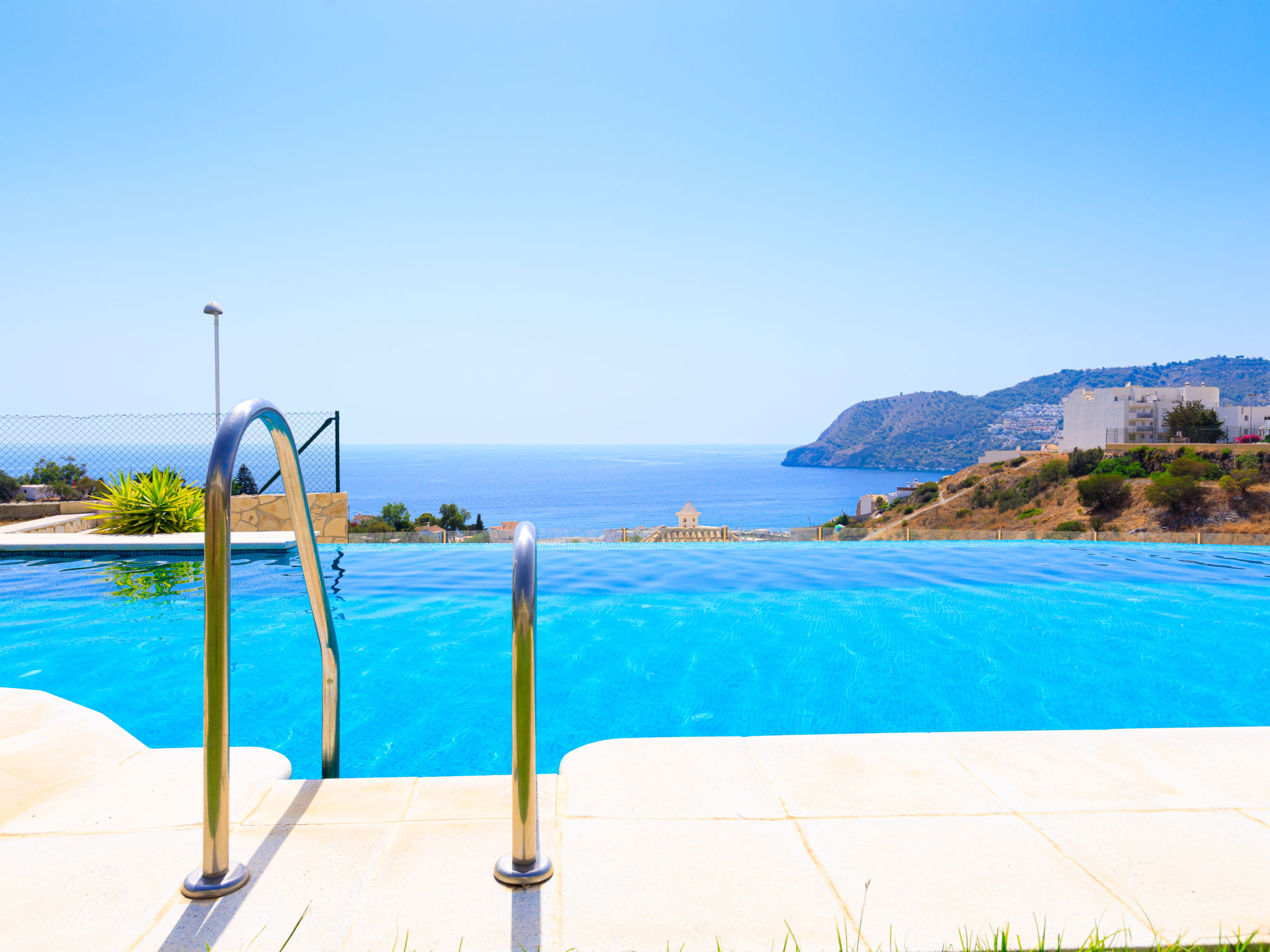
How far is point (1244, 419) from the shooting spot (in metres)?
80.9

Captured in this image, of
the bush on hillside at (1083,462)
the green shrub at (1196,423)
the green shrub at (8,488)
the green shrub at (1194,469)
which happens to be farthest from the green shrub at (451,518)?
the green shrub at (1196,423)

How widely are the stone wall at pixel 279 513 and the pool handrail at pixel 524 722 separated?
11277 millimetres

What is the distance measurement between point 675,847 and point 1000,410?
15925 centimetres

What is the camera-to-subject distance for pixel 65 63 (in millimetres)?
15000

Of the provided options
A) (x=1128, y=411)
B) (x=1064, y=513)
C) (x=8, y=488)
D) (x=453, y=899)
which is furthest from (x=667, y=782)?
(x=1128, y=411)

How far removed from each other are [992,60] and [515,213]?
104ft

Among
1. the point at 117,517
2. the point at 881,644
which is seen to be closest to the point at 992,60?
the point at 881,644

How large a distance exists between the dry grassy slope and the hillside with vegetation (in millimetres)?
54396

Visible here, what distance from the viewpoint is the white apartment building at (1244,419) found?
3091 inches

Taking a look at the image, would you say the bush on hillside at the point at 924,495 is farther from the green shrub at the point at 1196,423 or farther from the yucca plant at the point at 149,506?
the yucca plant at the point at 149,506

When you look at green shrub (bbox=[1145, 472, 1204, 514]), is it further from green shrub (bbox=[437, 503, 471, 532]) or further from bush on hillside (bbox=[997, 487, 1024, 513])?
green shrub (bbox=[437, 503, 471, 532])

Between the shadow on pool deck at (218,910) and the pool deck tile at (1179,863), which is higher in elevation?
the shadow on pool deck at (218,910)

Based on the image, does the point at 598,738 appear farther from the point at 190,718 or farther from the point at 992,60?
the point at 992,60

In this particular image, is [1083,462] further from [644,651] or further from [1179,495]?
[644,651]
